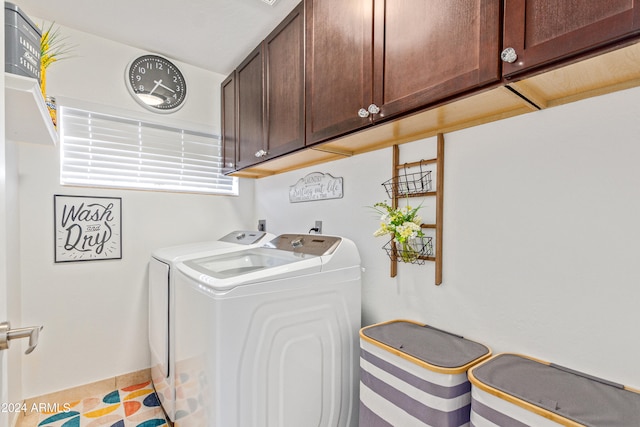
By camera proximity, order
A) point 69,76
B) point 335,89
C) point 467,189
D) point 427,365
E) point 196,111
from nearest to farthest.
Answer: point 427,365 → point 467,189 → point 335,89 → point 69,76 → point 196,111

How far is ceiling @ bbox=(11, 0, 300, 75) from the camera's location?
1796 millimetres

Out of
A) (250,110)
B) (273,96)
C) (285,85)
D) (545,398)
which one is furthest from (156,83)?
(545,398)

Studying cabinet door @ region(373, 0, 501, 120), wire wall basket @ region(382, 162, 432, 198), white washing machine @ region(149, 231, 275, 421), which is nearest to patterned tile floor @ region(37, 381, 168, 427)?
white washing machine @ region(149, 231, 275, 421)

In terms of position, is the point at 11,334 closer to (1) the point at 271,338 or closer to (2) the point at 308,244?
(1) the point at 271,338

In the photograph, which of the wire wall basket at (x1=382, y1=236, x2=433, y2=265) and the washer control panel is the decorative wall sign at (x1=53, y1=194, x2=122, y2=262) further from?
the wire wall basket at (x1=382, y1=236, x2=433, y2=265)

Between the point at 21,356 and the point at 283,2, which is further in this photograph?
the point at 21,356

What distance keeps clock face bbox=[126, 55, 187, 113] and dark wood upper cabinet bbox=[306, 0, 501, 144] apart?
1446 millimetres

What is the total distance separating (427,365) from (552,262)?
563 mm

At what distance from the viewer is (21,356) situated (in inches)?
74.7

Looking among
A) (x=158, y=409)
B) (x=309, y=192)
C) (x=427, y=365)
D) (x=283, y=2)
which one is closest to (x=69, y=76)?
(x=283, y=2)

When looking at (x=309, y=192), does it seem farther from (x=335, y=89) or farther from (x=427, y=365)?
(x=427, y=365)

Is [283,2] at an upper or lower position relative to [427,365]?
upper

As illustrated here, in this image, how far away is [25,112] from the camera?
1233 mm

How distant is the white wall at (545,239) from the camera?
2.95 feet
